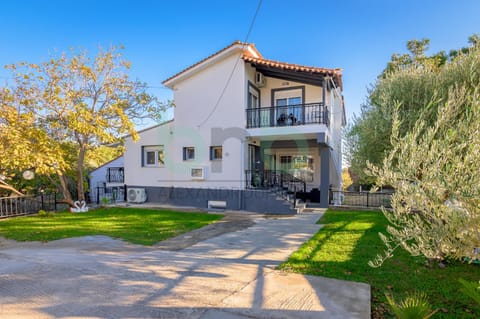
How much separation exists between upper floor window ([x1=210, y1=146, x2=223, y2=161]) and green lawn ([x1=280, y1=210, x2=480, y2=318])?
25.0 feet

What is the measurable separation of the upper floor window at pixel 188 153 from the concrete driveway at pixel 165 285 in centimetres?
828

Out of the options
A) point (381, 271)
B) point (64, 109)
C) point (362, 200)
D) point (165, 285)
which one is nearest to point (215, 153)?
point (64, 109)

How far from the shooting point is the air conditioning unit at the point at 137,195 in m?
15.5

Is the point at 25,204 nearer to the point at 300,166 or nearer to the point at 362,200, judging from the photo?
the point at 300,166

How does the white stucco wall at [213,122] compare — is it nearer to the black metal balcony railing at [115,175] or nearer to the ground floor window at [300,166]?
the ground floor window at [300,166]

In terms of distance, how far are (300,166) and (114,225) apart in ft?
37.7

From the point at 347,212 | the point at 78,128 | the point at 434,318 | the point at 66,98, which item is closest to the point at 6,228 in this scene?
the point at 78,128

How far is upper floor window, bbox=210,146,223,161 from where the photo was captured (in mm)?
14000

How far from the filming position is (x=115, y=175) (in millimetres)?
18641

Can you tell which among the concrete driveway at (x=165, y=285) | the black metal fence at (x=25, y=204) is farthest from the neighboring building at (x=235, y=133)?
the concrete driveway at (x=165, y=285)

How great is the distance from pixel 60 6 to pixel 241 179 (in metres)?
11.9

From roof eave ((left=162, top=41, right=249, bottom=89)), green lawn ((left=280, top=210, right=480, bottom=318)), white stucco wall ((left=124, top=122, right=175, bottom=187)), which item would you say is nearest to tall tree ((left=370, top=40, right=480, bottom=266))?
green lawn ((left=280, top=210, right=480, bottom=318))

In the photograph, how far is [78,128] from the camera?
11703 mm

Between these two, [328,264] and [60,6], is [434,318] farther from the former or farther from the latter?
[60,6]
